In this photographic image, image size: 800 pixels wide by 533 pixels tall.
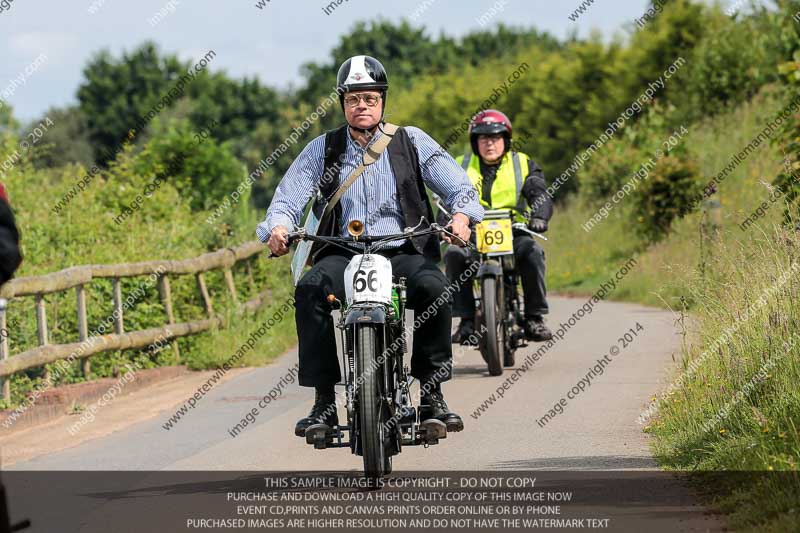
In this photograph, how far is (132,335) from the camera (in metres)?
15.1

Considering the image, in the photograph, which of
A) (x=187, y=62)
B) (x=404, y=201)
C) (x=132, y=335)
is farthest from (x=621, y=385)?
(x=187, y=62)

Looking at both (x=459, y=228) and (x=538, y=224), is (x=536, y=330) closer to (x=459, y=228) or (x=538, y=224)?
(x=538, y=224)

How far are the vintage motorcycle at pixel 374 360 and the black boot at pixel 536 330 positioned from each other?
221 inches

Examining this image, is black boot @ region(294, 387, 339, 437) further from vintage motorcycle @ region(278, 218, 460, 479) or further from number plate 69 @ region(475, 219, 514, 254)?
number plate 69 @ region(475, 219, 514, 254)

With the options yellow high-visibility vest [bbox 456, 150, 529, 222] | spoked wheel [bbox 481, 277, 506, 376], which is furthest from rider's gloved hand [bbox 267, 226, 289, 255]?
yellow high-visibility vest [bbox 456, 150, 529, 222]

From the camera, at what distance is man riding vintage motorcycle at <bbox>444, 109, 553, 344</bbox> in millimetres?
13594

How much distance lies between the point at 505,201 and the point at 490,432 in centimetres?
421

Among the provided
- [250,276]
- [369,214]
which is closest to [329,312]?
[369,214]

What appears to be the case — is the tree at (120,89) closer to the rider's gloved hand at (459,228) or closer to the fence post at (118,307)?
the fence post at (118,307)

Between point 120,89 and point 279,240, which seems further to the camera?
point 120,89

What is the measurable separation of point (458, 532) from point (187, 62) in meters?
79.2

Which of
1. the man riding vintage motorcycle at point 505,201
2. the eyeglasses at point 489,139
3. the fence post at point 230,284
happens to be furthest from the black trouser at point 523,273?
the fence post at point 230,284

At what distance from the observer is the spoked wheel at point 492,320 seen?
12.9m

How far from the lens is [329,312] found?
319 inches
